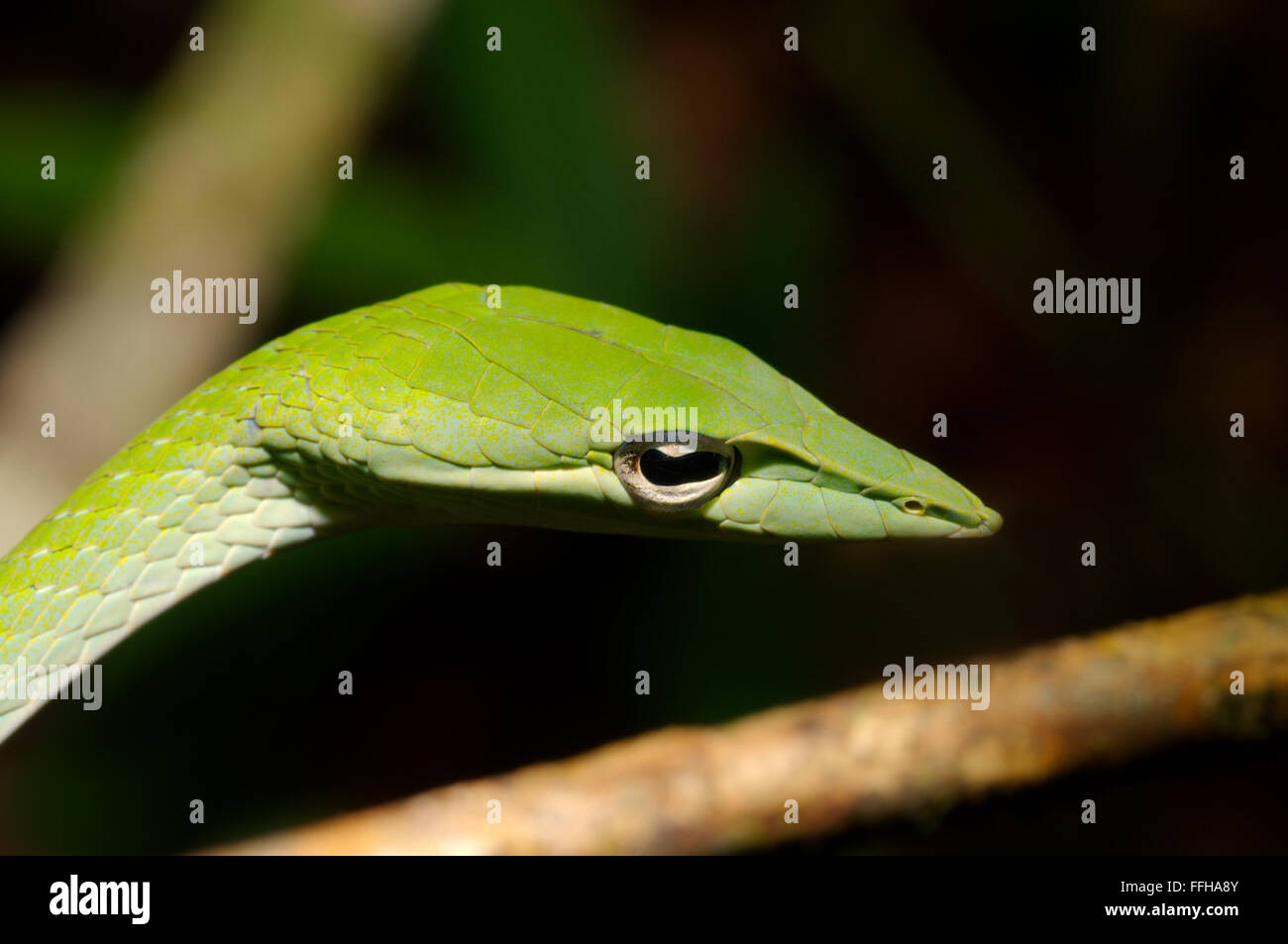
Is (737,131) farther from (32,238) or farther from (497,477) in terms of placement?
(497,477)

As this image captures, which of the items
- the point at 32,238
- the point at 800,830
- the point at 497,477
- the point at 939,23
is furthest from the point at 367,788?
the point at 939,23

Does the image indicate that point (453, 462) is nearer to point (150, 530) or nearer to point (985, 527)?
point (150, 530)
